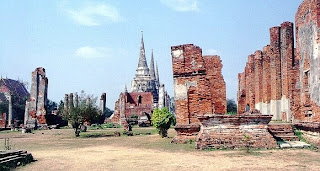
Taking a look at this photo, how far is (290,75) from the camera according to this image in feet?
54.5

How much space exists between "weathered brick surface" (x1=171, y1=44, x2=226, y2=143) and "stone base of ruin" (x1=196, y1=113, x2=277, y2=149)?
1659 millimetres

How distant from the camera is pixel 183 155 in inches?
319

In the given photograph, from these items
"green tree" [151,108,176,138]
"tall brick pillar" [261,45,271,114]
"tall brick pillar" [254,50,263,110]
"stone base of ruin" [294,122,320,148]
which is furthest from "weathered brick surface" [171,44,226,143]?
"tall brick pillar" [254,50,263,110]

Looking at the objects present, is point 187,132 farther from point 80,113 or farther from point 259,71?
point 259,71

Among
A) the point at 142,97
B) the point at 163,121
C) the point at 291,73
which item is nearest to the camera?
the point at 163,121

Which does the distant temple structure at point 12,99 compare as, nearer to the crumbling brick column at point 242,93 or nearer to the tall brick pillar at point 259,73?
the crumbling brick column at point 242,93

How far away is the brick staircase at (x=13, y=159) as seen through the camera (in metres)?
6.63

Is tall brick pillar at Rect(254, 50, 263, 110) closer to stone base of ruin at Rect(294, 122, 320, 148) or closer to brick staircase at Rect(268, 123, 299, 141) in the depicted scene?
brick staircase at Rect(268, 123, 299, 141)

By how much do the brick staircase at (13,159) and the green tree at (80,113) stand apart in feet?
32.7

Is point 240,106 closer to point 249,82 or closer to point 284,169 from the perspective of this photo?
point 249,82

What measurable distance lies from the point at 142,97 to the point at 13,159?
49.3 meters

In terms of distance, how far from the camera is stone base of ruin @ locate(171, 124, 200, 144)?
10875 millimetres

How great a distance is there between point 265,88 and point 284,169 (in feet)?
52.0

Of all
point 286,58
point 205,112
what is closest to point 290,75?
point 286,58
